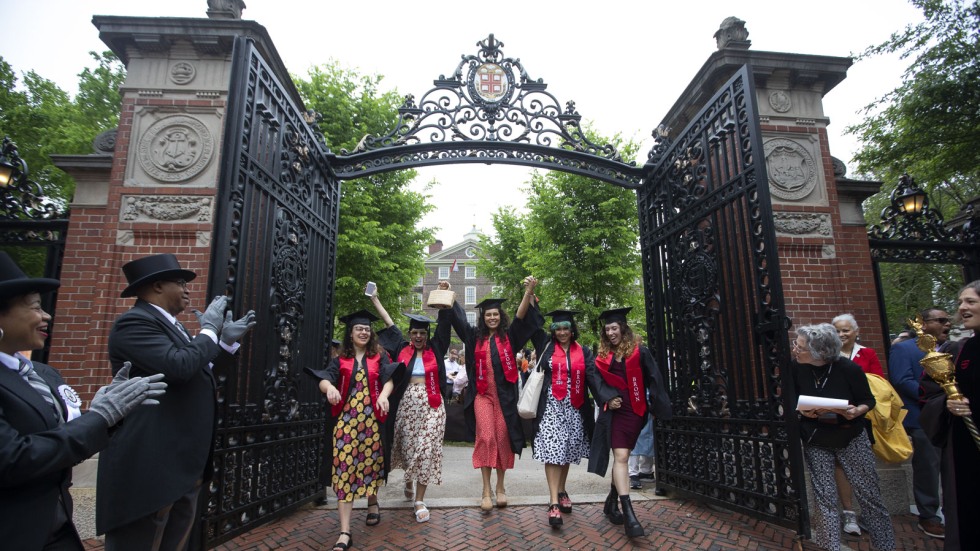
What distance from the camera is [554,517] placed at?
4.60 metres

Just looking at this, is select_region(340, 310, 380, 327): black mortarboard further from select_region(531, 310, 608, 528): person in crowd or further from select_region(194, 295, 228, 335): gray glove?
select_region(194, 295, 228, 335): gray glove

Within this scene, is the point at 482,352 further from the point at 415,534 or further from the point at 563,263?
the point at 563,263

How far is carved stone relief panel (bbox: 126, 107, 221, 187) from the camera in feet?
17.6

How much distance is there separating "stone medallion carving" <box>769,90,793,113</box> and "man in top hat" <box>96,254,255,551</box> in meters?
6.41

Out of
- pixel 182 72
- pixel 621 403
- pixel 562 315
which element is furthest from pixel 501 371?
pixel 182 72

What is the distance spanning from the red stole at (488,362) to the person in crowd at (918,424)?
3928 mm

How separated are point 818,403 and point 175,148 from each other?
22.0ft

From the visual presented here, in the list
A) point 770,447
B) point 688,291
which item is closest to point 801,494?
point 770,447

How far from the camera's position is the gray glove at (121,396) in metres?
2.10

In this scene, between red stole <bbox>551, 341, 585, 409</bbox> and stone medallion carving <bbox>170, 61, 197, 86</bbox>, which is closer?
red stole <bbox>551, 341, 585, 409</bbox>

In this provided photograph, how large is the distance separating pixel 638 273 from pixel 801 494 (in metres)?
12.4

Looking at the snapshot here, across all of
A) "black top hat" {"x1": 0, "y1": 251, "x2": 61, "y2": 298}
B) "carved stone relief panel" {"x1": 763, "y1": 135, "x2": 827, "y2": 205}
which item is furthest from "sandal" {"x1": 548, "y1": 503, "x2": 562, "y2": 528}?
"carved stone relief panel" {"x1": 763, "y1": 135, "x2": 827, "y2": 205}

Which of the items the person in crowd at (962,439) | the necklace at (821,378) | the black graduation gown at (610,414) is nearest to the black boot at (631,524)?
the black graduation gown at (610,414)

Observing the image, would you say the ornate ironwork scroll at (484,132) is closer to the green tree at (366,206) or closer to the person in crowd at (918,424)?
the person in crowd at (918,424)
